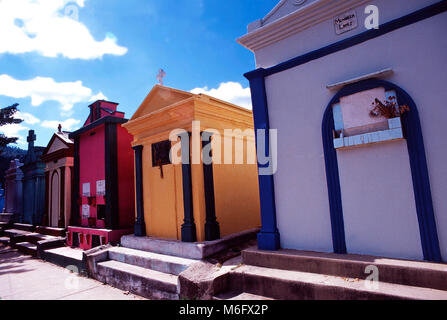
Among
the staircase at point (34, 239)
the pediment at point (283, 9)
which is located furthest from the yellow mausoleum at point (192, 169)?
the staircase at point (34, 239)

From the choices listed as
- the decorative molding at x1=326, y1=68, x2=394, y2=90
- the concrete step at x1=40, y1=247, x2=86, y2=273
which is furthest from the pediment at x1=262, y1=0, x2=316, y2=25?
the concrete step at x1=40, y1=247, x2=86, y2=273

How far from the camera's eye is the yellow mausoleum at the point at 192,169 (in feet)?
21.2

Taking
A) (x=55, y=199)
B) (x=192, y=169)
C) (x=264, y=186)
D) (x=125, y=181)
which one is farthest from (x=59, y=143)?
(x=264, y=186)

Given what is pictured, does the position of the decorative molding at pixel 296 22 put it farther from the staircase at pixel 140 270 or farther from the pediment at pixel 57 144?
the pediment at pixel 57 144

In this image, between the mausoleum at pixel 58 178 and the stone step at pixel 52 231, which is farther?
the mausoleum at pixel 58 178

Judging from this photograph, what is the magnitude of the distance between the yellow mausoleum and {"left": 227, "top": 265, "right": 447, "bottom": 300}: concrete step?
1976 millimetres

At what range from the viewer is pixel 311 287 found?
12.1ft

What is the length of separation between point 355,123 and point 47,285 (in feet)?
26.6

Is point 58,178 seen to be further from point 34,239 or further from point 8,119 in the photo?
point 8,119

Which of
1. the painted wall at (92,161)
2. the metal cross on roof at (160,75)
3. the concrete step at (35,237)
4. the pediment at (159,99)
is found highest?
the metal cross on roof at (160,75)

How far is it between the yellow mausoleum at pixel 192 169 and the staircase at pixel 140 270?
0.73 meters

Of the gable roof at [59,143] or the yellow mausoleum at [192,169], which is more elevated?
the gable roof at [59,143]

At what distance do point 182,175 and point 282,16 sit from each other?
4166 mm
